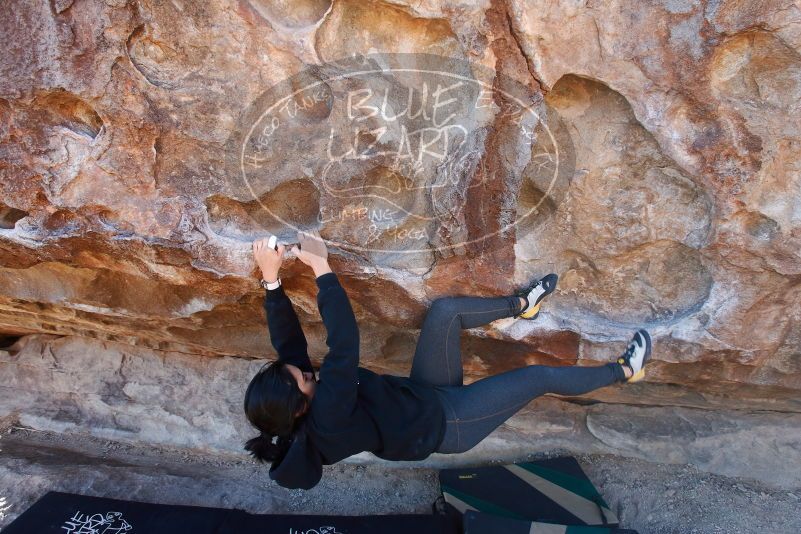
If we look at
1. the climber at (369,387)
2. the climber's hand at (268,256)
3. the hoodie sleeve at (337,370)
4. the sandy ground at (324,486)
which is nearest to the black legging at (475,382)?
the climber at (369,387)

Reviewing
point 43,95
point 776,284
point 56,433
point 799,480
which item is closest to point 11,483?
point 56,433

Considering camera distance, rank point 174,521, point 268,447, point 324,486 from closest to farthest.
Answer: point 268,447 < point 174,521 < point 324,486

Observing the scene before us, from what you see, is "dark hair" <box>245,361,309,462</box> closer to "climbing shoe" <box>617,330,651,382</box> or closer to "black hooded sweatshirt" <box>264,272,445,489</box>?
"black hooded sweatshirt" <box>264,272,445,489</box>

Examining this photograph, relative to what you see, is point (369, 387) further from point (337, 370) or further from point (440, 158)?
point (440, 158)

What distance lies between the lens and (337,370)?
5.64ft

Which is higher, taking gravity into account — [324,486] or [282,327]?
[282,327]

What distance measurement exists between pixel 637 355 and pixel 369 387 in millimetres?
1043

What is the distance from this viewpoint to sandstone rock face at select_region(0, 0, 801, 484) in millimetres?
1842

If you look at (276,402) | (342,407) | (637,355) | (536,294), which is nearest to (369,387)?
(342,407)

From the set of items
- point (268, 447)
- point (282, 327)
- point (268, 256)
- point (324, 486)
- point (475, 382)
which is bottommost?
point (324, 486)

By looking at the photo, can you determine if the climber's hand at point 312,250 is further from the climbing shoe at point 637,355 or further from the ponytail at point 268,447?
the climbing shoe at point 637,355

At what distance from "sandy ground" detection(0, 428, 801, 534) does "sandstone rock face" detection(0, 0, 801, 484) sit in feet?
2.21

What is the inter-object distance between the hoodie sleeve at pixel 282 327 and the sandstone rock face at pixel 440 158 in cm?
22

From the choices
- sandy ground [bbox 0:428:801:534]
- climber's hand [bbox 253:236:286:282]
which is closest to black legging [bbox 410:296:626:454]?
climber's hand [bbox 253:236:286:282]
